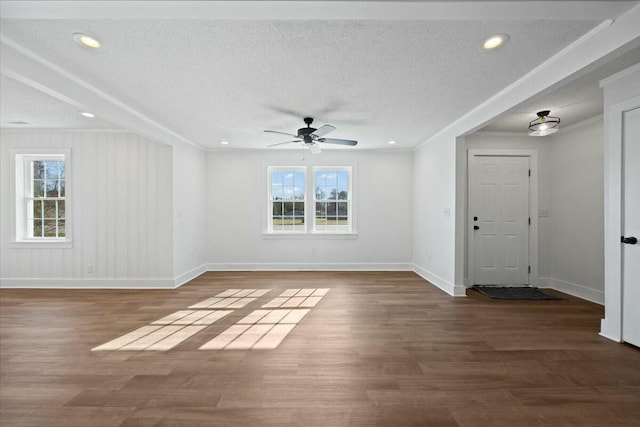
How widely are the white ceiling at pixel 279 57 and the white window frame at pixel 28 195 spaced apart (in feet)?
3.52

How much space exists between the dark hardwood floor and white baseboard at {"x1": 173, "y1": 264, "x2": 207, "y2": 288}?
1084 mm

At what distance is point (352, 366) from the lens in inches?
91.4

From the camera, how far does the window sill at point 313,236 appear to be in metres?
6.04

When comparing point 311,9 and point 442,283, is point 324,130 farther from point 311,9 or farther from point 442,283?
point 442,283

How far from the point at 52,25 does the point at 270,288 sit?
3.83 metres

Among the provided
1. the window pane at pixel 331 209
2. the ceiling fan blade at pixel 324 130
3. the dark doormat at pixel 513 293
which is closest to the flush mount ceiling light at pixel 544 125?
the dark doormat at pixel 513 293

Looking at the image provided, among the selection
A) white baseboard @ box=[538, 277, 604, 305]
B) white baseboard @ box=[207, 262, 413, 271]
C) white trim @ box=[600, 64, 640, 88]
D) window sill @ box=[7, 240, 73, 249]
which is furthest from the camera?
white baseboard @ box=[207, 262, 413, 271]

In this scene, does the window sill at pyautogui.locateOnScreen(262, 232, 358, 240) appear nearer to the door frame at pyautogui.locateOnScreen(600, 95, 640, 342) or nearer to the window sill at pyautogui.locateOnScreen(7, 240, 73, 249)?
the window sill at pyautogui.locateOnScreen(7, 240, 73, 249)

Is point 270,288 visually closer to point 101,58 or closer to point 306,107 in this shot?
point 306,107

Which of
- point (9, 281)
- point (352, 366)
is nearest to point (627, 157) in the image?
point (352, 366)

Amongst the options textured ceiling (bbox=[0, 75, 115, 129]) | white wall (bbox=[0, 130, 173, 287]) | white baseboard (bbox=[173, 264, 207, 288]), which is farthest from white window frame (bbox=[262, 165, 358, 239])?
textured ceiling (bbox=[0, 75, 115, 129])

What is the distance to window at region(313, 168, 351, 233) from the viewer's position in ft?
20.3

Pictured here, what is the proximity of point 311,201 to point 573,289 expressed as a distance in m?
4.63

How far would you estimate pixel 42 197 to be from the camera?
4.82 meters
